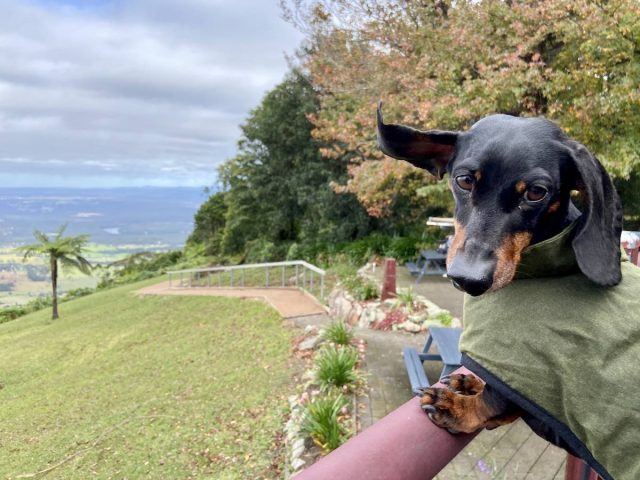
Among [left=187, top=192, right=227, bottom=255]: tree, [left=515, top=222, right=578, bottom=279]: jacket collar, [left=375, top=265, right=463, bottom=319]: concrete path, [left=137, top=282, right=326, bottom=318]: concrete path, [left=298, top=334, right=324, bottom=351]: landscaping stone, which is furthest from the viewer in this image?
[left=187, top=192, right=227, bottom=255]: tree

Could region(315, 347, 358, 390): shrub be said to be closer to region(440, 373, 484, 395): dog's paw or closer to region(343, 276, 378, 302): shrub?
region(343, 276, 378, 302): shrub

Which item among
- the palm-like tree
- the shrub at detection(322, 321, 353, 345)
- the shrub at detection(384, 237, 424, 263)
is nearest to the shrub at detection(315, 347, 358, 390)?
the shrub at detection(322, 321, 353, 345)

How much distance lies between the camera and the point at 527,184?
0.91 metres

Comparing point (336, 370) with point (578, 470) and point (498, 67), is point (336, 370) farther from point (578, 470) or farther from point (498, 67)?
point (498, 67)

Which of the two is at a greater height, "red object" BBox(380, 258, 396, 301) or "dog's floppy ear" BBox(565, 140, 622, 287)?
"dog's floppy ear" BBox(565, 140, 622, 287)

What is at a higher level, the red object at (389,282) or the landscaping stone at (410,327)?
the red object at (389,282)

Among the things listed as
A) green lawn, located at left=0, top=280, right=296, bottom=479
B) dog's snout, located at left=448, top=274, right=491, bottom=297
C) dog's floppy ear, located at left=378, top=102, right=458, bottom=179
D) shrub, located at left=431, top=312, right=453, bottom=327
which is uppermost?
dog's floppy ear, located at left=378, top=102, right=458, bottom=179

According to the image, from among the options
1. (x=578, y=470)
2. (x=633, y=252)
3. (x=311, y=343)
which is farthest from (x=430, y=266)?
(x=578, y=470)

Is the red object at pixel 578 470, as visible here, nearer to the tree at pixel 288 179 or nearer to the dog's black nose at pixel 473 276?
the dog's black nose at pixel 473 276

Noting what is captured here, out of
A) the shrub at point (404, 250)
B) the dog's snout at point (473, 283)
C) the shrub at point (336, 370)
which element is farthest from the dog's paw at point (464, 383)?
the shrub at point (404, 250)

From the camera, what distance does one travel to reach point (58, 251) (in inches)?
701

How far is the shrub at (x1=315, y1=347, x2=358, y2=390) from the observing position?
206 inches

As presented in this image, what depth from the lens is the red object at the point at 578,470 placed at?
3.83 feet

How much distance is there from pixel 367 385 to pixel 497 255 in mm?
4776
